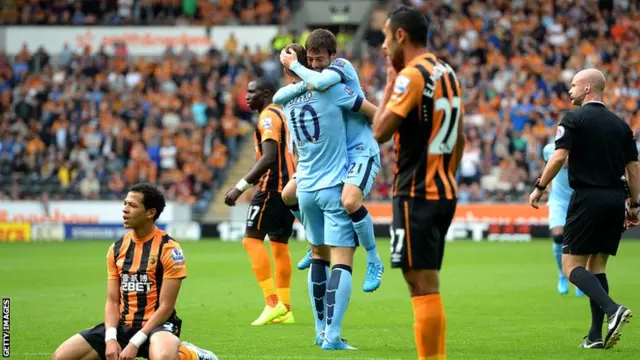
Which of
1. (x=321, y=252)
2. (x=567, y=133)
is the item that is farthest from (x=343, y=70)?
(x=567, y=133)

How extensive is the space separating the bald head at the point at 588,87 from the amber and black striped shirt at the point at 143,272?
3.91m

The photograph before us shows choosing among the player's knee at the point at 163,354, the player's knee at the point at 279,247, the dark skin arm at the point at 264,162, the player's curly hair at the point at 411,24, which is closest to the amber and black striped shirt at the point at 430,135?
the player's curly hair at the point at 411,24

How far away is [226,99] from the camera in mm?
33125

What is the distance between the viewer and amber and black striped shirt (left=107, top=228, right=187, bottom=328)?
7.80 meters

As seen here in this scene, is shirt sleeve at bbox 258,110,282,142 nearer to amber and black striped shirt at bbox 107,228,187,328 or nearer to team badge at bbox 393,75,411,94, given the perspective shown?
amber and black striped shirt at bbox 107,228,187,328

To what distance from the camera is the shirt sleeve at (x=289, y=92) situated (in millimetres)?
9398

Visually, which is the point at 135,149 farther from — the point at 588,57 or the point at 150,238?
the point at 150,238

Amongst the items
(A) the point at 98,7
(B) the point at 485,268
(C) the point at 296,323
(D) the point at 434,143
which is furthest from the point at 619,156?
(A) the point at 98,7

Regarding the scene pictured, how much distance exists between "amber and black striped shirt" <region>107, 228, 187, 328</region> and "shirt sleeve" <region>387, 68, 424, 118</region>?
2.12m

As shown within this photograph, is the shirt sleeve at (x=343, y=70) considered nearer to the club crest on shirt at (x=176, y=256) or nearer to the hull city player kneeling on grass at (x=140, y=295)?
the hull city player kneeling on grass at (x=140, y=295)

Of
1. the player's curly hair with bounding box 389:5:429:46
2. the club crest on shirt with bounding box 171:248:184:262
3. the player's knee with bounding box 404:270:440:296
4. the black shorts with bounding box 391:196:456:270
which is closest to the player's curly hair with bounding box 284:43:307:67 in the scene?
the club crest on shirt with bounding box 171:248:184:262

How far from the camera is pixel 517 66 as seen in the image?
32.2 m

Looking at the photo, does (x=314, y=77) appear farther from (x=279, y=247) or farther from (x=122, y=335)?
(x=279, y=247)

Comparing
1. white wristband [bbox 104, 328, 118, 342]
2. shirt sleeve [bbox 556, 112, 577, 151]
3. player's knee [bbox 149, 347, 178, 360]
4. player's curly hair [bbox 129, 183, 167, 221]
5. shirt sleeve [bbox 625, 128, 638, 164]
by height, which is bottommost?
player's knee [bbox 149, 347, 178, 360]
